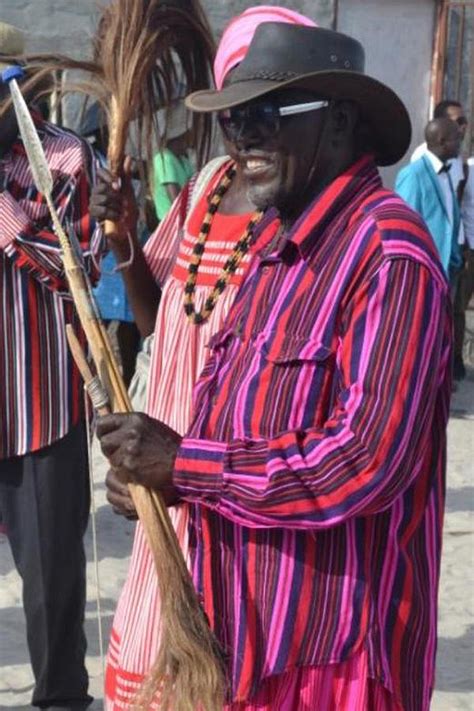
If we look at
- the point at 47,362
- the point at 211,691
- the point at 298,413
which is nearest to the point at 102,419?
the point at 298,413

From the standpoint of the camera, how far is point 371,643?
2.24 meters

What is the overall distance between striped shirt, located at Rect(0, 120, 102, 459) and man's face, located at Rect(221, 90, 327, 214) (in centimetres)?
165

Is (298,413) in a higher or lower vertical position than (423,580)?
higher

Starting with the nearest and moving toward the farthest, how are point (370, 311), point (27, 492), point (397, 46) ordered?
point (370, 311)
point (27, 492)
point (397, 46)

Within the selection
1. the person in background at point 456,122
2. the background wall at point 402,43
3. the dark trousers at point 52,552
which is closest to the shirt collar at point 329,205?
the dark trousers at point 52,552

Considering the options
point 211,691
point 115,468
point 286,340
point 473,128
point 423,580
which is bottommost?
point 211,691

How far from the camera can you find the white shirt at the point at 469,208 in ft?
33.0

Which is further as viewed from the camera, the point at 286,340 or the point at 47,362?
the point at 47,362

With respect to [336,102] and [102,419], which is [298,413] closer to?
[102,419]

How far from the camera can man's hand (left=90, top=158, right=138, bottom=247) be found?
3.00 metres

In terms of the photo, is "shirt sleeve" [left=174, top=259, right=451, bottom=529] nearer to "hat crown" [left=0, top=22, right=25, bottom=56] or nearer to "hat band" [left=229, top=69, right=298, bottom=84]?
"hat band" [left=229, top=69, right=298, bottom=84]

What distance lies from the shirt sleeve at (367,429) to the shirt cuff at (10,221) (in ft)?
5.98

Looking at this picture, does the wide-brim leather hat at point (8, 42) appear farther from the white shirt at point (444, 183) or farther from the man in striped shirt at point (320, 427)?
the white shirt at point (444, 183)

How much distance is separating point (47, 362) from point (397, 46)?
23.7 feet
